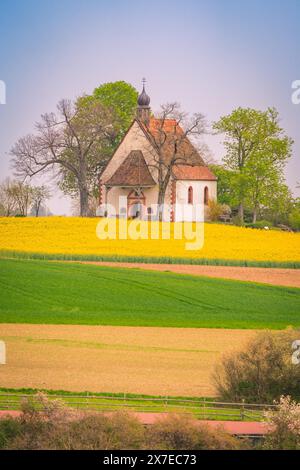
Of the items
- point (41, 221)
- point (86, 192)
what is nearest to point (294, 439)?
point (41, 221)

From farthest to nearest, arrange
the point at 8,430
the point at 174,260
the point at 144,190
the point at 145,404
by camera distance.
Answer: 1. the point at 144,190
2. the point at 174,260
3. the point at 145,404
4. the point at 8,430

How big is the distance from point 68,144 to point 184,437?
52.9 metres

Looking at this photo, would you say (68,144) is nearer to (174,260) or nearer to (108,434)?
(174,260)

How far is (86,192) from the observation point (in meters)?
78.5

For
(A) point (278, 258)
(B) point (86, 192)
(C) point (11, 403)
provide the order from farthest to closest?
(B) point (86, 192) → (A) point (278, 258) → (C) point (11, 403)

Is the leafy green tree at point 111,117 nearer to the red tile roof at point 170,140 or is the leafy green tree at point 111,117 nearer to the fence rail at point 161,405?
the red tile roof at point 170,140

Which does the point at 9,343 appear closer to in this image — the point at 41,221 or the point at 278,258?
the point at 278,258

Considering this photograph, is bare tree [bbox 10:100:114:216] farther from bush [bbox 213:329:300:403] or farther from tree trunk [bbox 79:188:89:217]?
bush [bbox 213:329:300:403]

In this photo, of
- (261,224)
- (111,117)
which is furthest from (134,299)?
(111,117)

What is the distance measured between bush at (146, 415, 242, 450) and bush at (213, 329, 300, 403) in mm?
6423

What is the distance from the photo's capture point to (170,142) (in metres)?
78.4

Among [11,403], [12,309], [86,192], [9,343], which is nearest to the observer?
[11,403]
